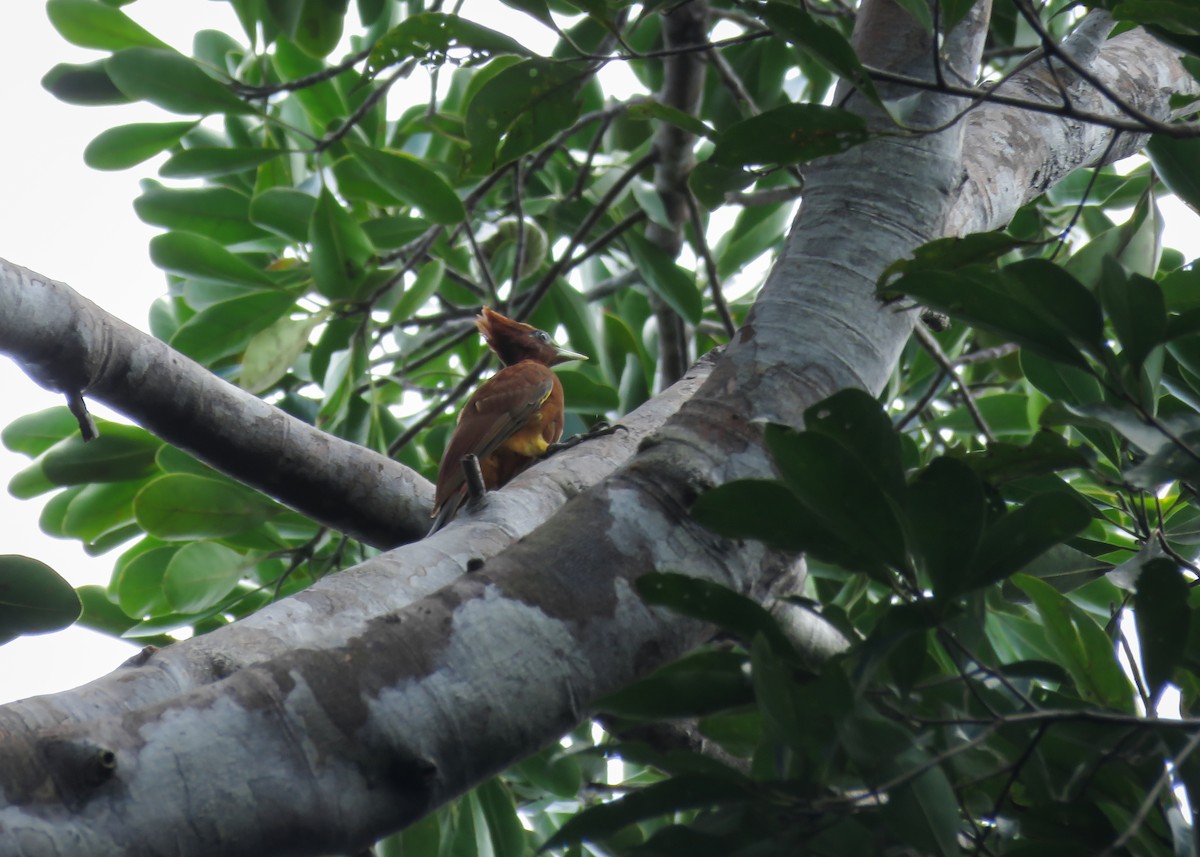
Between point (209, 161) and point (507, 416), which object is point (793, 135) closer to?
point (209, 161)

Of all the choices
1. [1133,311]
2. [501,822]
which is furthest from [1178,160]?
[501,822]

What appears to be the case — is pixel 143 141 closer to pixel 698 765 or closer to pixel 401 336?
pixel 401 336

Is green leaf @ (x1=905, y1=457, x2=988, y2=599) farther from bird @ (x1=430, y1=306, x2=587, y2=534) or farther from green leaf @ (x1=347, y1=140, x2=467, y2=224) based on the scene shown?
bird @ (x1=430, y1=306, x2=587, y2=534)

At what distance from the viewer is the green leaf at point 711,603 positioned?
1095 millimetres

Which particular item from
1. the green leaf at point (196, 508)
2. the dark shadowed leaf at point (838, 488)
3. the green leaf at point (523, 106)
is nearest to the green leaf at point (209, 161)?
the green leaf at point (196, 508)

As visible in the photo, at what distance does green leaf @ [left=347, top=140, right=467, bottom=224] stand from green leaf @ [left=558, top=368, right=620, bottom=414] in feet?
2.28

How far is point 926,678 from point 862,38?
128cm

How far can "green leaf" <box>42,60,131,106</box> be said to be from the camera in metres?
3.09

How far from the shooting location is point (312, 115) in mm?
4016

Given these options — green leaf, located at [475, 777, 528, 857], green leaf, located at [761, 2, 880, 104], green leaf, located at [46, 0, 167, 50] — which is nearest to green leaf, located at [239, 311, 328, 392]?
green leaf, located at [46, 0, 167, 50]

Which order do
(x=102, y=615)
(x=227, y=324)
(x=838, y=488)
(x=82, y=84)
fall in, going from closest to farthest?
1. (x=838, y=488)
2. (x=82, y=84)
3. (x=227, y=324)
4. (x=102, y=615)

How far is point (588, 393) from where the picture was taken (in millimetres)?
3389

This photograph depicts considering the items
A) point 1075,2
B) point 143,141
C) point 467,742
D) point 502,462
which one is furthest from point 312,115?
point 467,742

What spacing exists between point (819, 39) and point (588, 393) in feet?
6.85
